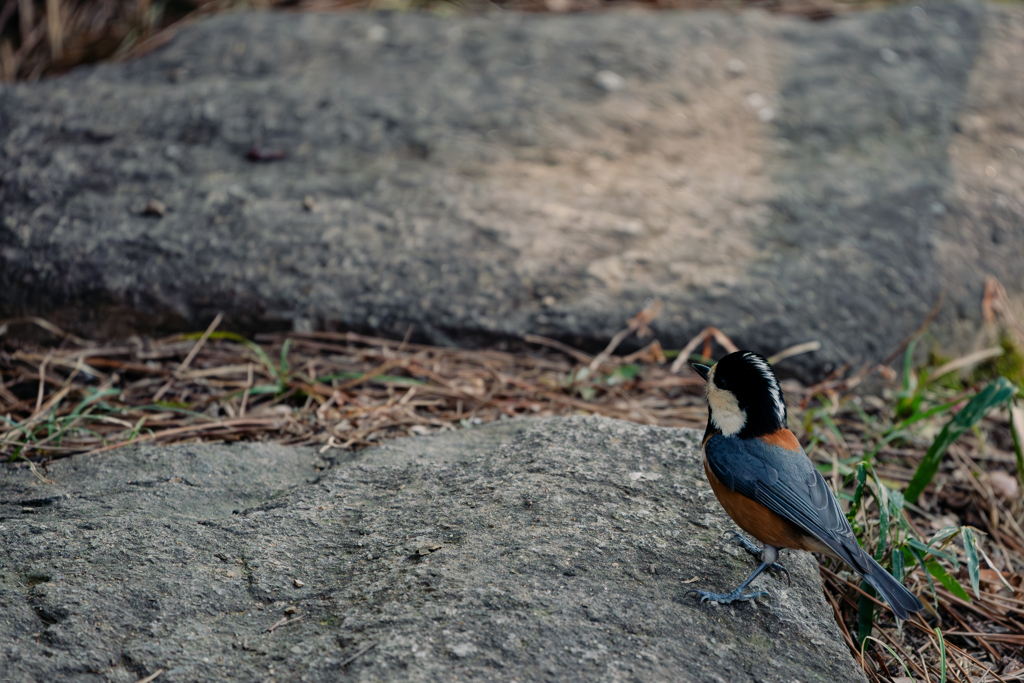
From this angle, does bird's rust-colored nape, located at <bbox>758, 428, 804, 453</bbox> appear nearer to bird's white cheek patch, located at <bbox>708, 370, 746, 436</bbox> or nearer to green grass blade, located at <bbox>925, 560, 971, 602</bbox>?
bird's white cheek patch, located at <bbox>708, 370, 746, 436</bbox>

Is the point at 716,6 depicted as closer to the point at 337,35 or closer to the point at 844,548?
the point at 337,35

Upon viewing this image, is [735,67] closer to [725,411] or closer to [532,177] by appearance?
[532,177]

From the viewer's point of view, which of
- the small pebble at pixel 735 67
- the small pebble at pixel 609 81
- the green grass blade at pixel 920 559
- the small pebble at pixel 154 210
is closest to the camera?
the green grass blade at pixel 920 559

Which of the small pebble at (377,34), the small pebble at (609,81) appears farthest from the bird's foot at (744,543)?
the small pebble at (377,34)

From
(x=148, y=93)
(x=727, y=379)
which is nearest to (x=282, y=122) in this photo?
(x=148, y=93)

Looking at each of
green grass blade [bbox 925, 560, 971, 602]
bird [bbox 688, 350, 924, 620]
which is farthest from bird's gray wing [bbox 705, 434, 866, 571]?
green grass blade [bbox 925, 560, 971, 602]

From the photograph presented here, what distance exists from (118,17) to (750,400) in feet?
16.0

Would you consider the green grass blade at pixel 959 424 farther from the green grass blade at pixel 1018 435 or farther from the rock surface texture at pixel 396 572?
the rock surface texture at pixel 396 572

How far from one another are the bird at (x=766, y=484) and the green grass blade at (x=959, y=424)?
1.94ft

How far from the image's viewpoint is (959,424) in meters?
2.59

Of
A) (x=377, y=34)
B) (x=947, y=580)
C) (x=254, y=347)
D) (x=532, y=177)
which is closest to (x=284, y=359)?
(x=254, y=347)

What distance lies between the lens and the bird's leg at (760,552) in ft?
6.86

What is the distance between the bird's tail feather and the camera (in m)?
1.83

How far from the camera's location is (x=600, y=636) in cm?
179
